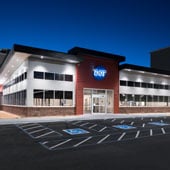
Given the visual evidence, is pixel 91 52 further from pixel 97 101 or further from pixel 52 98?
pixel 52 98

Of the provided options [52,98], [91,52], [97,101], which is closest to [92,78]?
[97,101]

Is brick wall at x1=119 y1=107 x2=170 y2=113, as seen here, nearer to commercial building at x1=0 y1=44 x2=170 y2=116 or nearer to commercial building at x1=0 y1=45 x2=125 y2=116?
commercial building at x1=0 y1=44 x2=170 y2=116

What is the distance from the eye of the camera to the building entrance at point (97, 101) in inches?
871

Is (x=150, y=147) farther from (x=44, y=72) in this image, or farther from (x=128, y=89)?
(x=128, y=89)

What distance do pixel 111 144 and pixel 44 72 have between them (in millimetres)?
12892

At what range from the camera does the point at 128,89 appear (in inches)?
986

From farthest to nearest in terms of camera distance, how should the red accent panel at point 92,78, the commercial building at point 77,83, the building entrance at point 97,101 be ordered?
the building entrance at point 97,101, the red accent panel at point 92,78, the commercial building at point 77,83

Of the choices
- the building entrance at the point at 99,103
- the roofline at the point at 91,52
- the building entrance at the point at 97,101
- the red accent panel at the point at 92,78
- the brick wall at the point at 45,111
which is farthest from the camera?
the building entrance at the point at 99,103

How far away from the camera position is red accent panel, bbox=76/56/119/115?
2109 cm

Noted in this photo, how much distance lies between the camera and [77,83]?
21016mm

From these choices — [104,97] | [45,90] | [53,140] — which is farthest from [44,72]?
[53,140]

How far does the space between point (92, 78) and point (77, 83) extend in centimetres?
208

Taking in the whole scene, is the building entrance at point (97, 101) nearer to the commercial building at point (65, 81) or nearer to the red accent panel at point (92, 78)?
the commercial building at point (65, 81)

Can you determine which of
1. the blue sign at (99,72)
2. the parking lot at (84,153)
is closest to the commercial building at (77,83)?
the blue sign at (99,72)
